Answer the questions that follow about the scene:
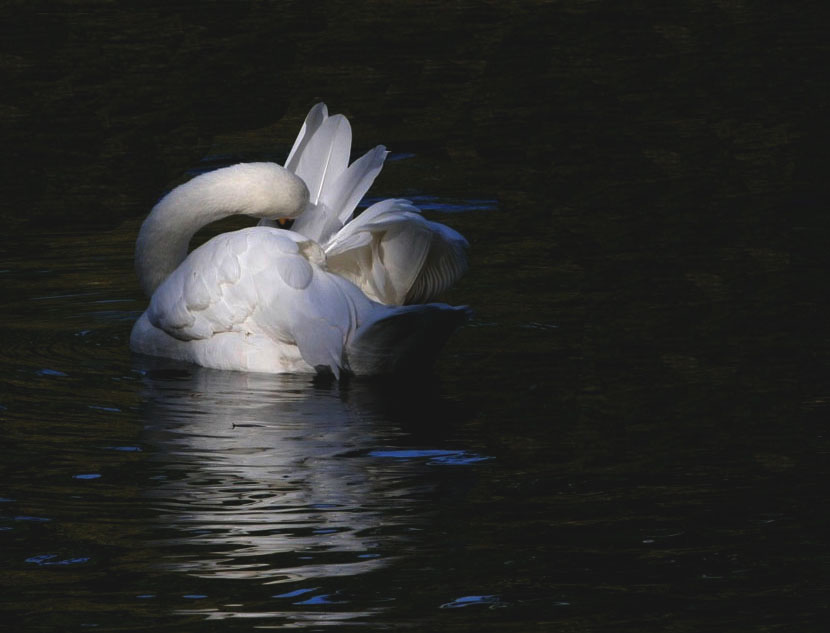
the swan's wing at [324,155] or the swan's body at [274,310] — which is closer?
the swan's body at [274,310]

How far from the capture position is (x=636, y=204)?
11.3m

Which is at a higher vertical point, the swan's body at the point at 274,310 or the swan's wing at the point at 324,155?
the swan's wing at the point at 324,155

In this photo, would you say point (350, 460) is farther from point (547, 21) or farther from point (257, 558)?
point (547, 21)

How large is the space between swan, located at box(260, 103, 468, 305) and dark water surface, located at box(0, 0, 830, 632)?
47cm

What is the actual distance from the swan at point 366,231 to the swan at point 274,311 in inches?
4.2

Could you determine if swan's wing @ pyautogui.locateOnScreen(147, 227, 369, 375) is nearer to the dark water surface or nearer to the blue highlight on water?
the dark water surface

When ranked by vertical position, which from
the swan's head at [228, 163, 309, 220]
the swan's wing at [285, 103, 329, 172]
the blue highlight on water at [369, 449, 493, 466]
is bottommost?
the blue highlight on water at [369, 449, 493, 466]

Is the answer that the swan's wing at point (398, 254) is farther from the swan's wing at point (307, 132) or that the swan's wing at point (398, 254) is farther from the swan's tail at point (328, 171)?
the swan's wing at point (307, 132)

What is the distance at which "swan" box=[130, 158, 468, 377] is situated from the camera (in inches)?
315

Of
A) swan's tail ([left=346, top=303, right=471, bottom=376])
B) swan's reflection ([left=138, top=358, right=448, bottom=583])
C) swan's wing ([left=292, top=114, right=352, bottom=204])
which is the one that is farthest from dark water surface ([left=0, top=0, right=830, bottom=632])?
swan's wing ([left=292, top=114, right=352, bottom=204])

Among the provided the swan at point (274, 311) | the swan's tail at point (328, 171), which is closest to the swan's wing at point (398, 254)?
the swan at point (274, 311)

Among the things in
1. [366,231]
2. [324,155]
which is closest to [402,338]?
[366,231]

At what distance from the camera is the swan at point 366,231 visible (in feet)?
27.1

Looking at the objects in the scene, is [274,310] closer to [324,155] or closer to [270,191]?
[270,191]
